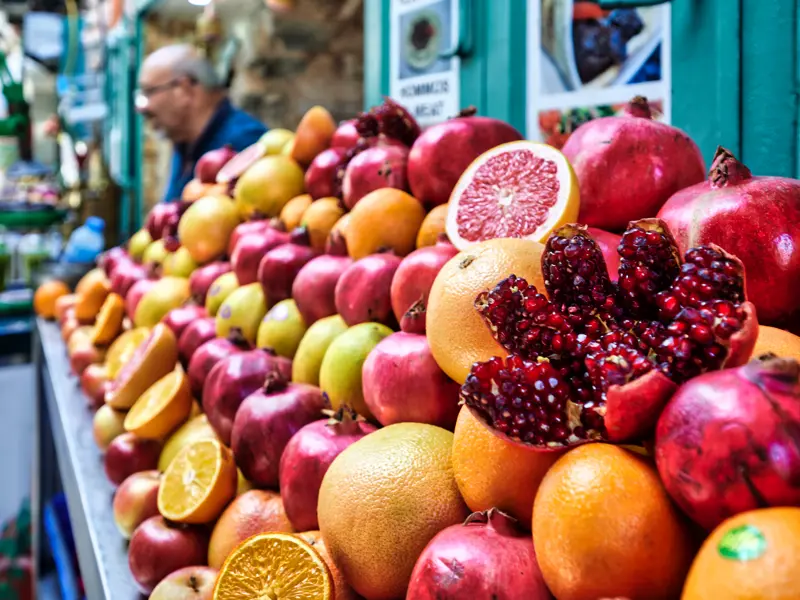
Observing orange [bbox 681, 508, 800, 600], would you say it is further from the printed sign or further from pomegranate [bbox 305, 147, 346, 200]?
the printed sign

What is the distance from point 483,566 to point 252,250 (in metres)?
1.26

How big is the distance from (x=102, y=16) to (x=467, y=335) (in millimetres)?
8540

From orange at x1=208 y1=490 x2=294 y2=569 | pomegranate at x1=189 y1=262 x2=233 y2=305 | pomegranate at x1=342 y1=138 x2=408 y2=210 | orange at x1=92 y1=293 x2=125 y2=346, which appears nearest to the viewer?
orange at x1=208 y1=490 x2=294 y2=569

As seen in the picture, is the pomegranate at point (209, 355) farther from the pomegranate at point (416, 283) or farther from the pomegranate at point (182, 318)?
the pomegranate at point (416, 283)

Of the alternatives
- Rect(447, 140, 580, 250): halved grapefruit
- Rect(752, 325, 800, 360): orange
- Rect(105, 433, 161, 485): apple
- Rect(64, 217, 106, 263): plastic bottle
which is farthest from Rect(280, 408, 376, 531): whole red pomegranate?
Rect(64, 217, 106, 263): plastic bottle

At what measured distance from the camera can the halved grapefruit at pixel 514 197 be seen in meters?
1.04

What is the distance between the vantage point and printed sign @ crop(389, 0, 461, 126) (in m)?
2.77

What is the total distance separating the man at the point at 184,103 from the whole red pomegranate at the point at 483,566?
12.1ft

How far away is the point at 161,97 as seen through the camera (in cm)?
432

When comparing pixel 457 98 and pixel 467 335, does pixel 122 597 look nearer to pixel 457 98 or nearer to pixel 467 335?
pixel 467 335

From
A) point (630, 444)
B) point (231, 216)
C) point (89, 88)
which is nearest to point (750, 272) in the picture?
point (630, 444)

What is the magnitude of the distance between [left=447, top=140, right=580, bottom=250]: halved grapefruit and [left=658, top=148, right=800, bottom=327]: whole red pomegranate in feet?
0.62

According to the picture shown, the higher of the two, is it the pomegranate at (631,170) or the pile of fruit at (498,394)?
the pomegranate at (631,170)

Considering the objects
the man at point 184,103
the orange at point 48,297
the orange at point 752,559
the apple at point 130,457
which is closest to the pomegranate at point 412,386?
the orange at point 752,559
